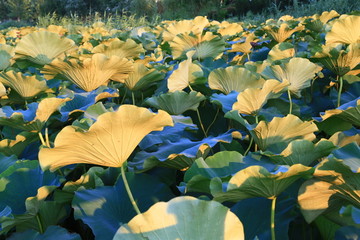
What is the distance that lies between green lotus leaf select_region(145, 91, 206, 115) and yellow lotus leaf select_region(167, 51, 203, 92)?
13cm

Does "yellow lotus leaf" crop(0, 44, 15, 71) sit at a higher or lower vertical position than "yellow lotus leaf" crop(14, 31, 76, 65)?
lower

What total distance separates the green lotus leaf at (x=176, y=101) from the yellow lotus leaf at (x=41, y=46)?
658 millimetres

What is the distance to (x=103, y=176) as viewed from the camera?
0.82 metres

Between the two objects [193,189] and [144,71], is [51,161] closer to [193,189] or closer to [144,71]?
[193,189]

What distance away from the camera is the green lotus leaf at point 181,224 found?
1.61 feet

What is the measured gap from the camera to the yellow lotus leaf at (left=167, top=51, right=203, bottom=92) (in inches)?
46.1

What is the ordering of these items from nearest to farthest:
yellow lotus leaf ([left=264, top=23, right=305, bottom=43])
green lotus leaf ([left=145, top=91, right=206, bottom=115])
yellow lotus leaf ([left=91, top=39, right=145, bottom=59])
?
green lotus leaf ([left=145, top=91, right=206, bottom=115]) < yellow lotus leaf ([left=91, top=39, right=145, bottom=59]) < yellow lotus leaf ([left=264, top=23, right=305, bottom=43])

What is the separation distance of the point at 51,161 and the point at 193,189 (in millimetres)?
257

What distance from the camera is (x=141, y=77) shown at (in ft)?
4.17

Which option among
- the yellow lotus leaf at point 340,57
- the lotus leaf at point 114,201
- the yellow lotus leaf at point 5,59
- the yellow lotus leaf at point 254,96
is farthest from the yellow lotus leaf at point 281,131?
the yellow lotus leaf at point 5,59

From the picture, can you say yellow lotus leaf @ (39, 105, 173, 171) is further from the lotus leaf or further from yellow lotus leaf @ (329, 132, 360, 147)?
yellow lotus leaf @ (329, 132, 360, 147)

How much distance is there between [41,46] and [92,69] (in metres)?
0.45

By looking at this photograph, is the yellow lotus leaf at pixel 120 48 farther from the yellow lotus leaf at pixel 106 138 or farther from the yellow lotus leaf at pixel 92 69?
the yellow lotus leaf at pixel 106 138

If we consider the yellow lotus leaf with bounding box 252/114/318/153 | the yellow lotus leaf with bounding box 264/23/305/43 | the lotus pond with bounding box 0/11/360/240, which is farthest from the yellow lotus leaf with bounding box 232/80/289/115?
the yellow lotus leaf with bounding box 264/23/305/43
